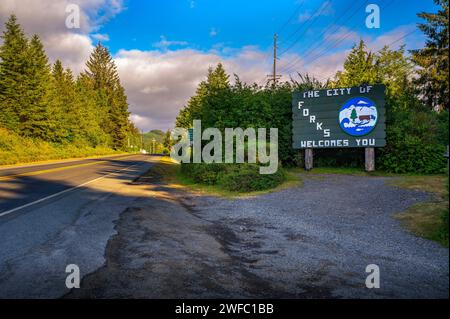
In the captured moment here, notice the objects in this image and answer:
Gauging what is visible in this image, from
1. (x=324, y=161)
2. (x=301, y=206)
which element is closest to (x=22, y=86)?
(x=324, y=161)

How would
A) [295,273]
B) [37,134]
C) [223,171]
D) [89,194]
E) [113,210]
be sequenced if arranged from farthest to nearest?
[37,134], [223,171], [89,194], [113,210], [295,273]

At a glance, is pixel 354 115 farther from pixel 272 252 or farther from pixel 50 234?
pixel 50 234

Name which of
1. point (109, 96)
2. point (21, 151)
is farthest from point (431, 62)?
point (109, 96)

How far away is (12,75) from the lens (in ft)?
126

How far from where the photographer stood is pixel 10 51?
38.2 m

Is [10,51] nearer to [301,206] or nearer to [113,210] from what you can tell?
[113,210]

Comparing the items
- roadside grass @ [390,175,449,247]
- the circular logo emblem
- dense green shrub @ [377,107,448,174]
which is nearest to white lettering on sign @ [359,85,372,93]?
the circular logo emblem

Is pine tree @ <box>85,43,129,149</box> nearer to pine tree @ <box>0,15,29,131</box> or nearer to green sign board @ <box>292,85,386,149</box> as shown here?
pine tree @ <box>0,15,29,131</box>

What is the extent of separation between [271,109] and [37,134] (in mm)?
36485

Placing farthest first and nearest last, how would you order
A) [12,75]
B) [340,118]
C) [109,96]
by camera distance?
[109,96] → [12,75] → [340,118]

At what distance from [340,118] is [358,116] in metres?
0.78

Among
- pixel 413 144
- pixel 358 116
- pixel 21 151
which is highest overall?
pixel 358 116

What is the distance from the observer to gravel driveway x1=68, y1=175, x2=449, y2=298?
387 centimetres

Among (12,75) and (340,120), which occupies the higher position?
(12,75)
